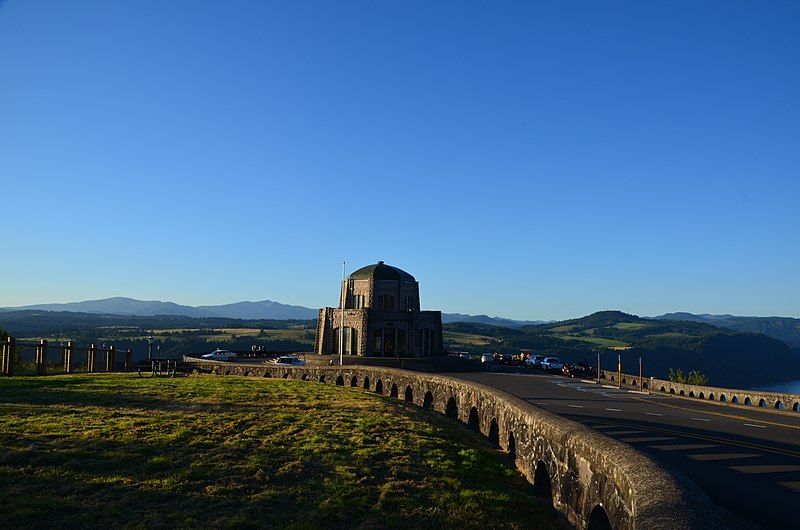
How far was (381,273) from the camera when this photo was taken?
59.2 metres

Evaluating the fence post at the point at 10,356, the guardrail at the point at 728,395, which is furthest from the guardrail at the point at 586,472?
the fence post at the point at 10,356

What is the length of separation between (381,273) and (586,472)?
164 feet

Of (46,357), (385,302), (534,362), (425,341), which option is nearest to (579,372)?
(534,362)

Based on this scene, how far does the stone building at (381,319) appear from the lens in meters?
56.0

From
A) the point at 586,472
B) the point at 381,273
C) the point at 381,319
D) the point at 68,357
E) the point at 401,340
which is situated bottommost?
the point at 68,357

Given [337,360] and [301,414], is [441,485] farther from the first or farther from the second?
[337,360]

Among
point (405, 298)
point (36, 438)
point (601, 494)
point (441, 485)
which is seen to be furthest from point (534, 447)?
point (405, 298)

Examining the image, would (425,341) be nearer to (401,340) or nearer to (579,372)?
(401,340)

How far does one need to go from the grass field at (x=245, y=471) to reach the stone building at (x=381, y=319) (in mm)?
35666

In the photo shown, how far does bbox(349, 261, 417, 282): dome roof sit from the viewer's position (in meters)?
58.8

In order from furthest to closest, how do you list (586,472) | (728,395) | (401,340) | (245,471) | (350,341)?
(401,340) → (350,341) → (728,395) → (245,471) → (586,472)

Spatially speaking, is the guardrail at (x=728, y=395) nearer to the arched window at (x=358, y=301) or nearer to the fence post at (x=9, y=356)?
the arched window at (x=358, y=301)

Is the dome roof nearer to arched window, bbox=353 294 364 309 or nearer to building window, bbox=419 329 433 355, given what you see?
arched window, bbox=353 294 364 309

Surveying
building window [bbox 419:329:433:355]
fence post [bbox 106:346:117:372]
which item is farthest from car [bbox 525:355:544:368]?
fence post [bbox 106:346:117:372]
